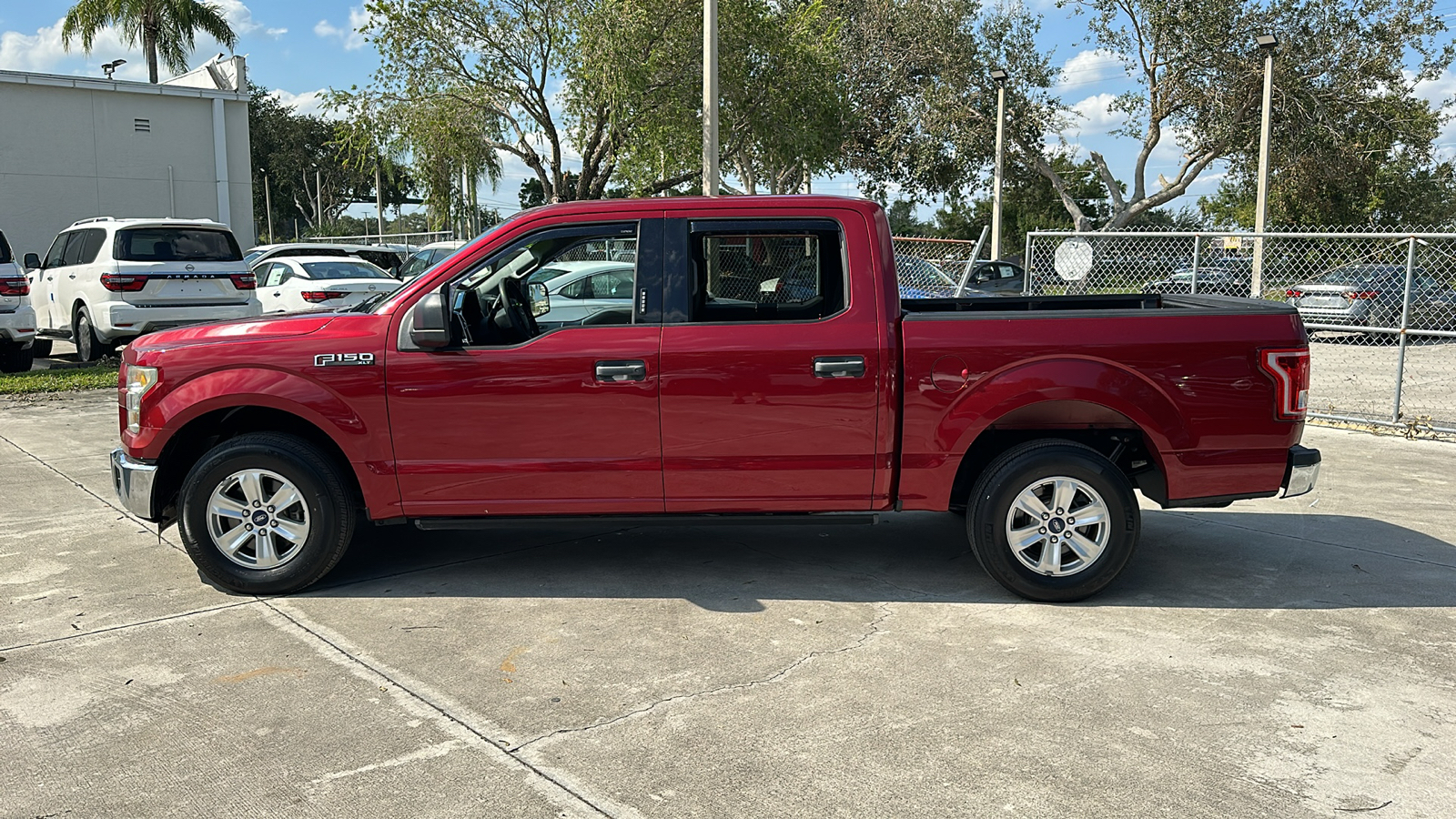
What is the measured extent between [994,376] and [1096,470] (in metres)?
0.64

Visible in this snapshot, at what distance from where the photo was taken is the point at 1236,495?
5.48 metres

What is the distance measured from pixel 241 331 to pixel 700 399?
2.20 m

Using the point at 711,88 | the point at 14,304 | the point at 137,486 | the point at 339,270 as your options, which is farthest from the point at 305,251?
the point at 137,486

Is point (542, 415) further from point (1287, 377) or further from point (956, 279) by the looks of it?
point (956, 279)

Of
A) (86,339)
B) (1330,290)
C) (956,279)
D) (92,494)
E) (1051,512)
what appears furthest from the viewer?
(956,279)

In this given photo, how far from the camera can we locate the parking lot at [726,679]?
3.60 m

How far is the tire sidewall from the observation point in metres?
5.35

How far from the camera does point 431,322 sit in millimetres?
5145

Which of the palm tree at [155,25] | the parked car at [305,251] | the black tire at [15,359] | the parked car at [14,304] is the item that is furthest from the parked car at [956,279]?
the palm tree at [155,25]

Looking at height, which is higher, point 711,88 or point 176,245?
point 711,88

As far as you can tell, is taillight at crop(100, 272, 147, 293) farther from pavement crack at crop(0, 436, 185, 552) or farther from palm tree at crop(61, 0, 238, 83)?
palm tree at crop(61, 0, 238, 83)

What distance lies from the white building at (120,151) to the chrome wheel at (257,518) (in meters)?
22.7

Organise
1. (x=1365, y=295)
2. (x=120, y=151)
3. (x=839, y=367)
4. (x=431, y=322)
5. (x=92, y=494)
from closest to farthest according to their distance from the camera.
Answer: (x=431, y=322), (x=839, y=367), (x=92, y=494), (x=1365, y=295), (x=120, y=151)

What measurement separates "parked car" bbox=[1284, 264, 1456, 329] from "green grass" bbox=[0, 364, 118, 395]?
48.3 feet
